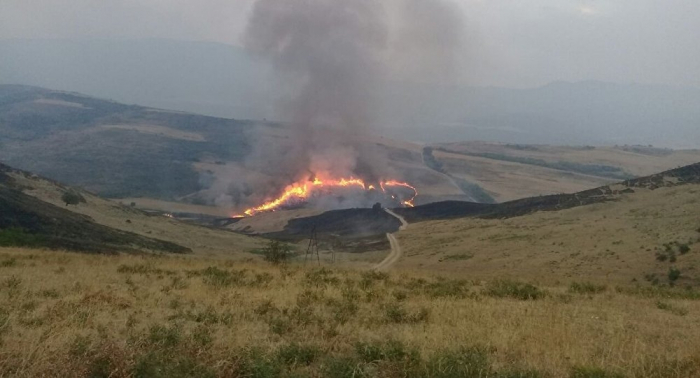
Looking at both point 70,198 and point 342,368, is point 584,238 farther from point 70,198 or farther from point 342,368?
point 70,198

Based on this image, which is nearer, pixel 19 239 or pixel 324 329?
pixel 324 329

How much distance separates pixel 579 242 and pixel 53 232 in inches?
2018

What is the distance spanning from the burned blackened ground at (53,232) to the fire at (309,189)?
249ft

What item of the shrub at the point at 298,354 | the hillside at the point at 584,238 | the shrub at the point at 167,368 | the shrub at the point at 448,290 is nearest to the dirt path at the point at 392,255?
the hillside at the point at 584,238

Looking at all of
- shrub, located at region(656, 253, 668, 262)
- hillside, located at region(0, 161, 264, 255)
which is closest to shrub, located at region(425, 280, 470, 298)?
shrub, located at region(656, 253, 668, 262)

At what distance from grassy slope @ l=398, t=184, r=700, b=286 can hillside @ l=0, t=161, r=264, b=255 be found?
2651 centimetres

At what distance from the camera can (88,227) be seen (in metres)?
58.4

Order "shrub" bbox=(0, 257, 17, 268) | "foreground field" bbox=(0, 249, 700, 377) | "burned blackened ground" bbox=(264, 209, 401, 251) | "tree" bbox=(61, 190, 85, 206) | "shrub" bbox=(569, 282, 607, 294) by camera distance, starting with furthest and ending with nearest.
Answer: "burned blackened ground" bbox=(264, 209, 401, 251), "tree" bbox=(61, 190, 85, 206), "shrub" bbox=(0, 257, 17, 268), "shrub" bbox=(569, 282, 607, 294), "foreground field" bbox=(0, 249, 700, 377)

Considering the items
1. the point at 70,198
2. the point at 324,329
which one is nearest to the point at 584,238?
the point at 324,329

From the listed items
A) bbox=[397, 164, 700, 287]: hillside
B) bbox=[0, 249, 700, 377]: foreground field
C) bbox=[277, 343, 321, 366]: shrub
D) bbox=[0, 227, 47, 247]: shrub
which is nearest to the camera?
bbox=[0, 249, 700, 377]: foreground field

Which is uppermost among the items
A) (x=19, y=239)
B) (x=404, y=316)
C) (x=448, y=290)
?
(x=404, y=316)

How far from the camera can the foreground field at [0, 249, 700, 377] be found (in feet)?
24.9

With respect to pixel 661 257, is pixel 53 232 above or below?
below

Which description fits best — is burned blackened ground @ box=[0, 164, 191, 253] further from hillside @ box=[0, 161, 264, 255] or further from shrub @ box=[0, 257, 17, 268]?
shrub @ box=[0, 257, 17, 268]
